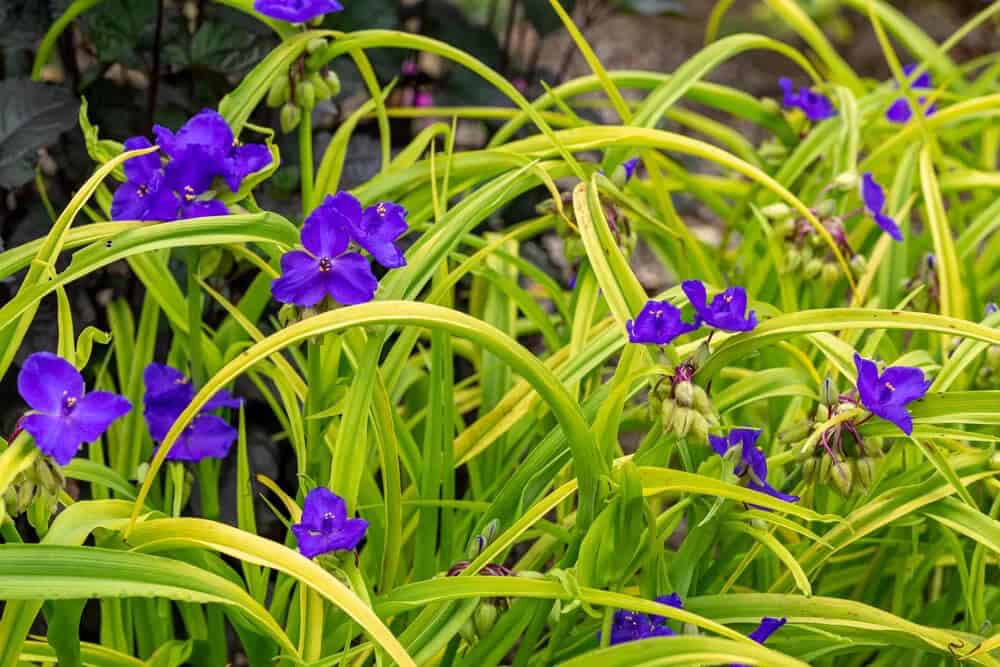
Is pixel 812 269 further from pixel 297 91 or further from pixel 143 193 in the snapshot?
pixel 143 193

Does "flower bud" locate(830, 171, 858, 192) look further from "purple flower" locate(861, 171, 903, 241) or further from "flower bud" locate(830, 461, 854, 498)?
"flower bud" locate(830, 461, 854, 498)

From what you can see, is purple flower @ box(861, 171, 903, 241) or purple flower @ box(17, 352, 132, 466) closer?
purple flower @ box(17, 352, 132, 466)

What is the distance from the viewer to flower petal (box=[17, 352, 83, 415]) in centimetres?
83

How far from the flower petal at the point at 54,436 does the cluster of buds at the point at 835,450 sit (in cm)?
62

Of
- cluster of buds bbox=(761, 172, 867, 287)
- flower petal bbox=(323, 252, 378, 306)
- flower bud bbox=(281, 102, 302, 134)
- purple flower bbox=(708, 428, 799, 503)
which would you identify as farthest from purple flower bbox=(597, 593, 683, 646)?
flower bud bbox=(281, 102, 302, 134)

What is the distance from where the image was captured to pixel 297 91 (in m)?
1.20

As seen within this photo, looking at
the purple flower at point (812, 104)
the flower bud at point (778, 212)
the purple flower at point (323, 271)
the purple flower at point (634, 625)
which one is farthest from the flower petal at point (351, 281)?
the purple flower at point (812, 104)

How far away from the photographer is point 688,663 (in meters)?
0.88

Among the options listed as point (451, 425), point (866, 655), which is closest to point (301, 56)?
point (451, 425)

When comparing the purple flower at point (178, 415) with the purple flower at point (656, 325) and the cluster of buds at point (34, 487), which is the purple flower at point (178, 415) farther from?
the purple flower at point (656, 325)

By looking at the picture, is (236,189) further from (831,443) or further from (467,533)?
(831,443)

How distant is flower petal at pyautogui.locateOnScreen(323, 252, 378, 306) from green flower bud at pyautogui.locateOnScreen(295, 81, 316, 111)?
11.5 inches

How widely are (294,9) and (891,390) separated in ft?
2.29

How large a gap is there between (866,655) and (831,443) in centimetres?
48
